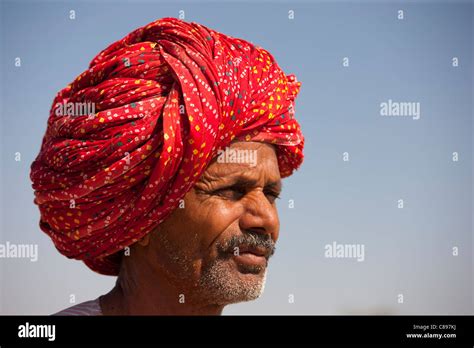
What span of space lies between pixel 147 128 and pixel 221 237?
33.6 inches

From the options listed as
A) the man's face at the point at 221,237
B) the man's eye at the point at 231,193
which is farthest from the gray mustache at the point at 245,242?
the man's eye at the point at 231,193

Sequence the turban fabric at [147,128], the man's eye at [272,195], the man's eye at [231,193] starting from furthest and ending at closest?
the man's eye at [272,195], the man's eye at [231,193], the turban fabric at [147,128]

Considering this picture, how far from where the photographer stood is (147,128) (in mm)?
4320

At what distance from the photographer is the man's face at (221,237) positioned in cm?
435

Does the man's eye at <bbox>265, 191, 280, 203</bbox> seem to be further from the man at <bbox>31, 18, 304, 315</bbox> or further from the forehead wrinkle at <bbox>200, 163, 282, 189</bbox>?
the forehead wrinkle at <bbox>200, 163, 282, 189</bbox>

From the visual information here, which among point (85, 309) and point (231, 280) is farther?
point (85, 309)

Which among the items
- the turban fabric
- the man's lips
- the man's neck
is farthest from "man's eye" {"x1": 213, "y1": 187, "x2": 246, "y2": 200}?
the man's neck

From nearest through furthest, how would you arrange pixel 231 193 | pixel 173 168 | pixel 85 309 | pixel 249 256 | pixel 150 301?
pixel 173 168
pixel 249 256
pixel 231 193
pixel 150 301
pixel 85 309

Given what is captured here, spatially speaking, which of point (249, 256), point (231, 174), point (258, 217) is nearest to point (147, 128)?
point (231, 174)

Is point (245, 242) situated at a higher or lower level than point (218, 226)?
lower

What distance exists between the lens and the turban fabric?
14.1 feet

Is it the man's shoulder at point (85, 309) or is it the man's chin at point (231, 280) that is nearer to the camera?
the man's chin at point (231, 280)

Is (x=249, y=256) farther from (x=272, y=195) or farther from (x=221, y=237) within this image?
(x=272, y=195)

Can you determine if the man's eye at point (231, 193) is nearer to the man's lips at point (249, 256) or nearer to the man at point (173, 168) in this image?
the man at point (173, 168)
